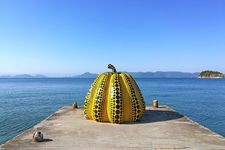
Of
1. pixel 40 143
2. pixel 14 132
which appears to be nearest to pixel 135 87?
pixel 40 143

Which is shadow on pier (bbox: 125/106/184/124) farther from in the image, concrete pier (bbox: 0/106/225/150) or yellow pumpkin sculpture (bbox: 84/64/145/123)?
yellow pumpkin sculpture (bbox: 84/64/145/123)

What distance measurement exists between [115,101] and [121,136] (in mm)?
4066

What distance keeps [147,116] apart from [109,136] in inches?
305

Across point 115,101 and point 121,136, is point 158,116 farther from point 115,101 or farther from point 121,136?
point 121,136

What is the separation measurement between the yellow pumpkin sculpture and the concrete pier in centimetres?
71

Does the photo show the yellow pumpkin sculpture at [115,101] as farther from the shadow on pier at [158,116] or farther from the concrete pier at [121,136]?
the shadow on pier at [158,116]

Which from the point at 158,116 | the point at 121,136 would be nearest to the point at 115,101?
the point at 121,136

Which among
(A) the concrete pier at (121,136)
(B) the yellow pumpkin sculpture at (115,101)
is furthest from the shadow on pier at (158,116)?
(B) the yellow pumpkin sculpture at (115,101)

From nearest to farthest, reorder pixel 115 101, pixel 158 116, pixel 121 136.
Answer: pixel 121 136
pixel 115 101
pixel 158 116

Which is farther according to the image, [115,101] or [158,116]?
[158,116]

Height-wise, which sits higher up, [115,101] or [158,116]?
[115,101]

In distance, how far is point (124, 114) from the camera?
69.7 feet

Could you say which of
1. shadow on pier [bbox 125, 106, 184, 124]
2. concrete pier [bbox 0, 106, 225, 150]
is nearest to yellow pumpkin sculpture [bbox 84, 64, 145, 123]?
concrete pier [bbox 0, 106, 225, 150]

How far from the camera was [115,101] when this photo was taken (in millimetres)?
21031
